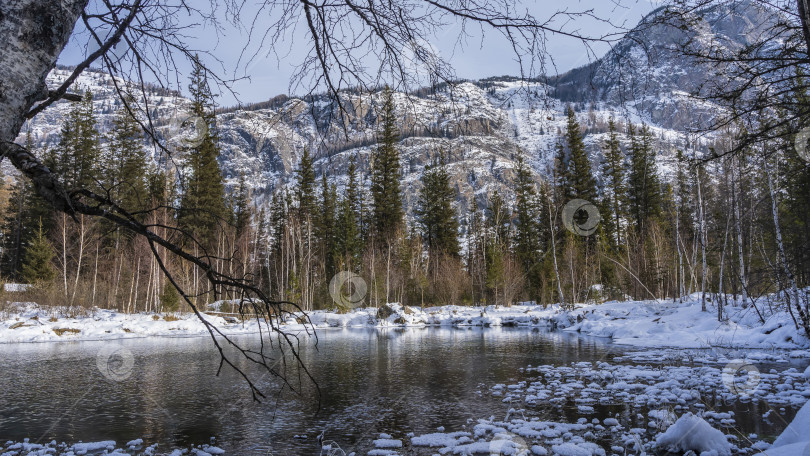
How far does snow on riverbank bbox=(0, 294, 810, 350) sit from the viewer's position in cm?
1245

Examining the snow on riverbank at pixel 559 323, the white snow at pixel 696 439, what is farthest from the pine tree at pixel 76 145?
the white snow at pixel 696 439

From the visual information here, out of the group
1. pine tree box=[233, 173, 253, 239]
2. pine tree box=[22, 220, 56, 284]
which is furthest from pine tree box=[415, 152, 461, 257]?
pine tree box=[22, 220, 56, 284]

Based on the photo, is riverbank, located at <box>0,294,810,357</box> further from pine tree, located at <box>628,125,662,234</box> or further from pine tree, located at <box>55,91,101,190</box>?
pine tree, located at <box>55,91,101,190</box>

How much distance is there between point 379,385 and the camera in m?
8.25

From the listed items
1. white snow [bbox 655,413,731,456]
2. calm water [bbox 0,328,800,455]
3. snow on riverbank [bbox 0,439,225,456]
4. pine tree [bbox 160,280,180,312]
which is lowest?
calm water [bbox 0,328,800,455]

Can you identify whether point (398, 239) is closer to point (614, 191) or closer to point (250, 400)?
point (614, 191)

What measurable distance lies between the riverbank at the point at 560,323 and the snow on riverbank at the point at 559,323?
0.02 meters

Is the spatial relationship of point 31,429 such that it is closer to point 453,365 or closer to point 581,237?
point 453,365

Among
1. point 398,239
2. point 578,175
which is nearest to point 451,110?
point 398,239

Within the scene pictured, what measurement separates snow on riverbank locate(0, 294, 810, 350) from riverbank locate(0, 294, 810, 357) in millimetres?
23

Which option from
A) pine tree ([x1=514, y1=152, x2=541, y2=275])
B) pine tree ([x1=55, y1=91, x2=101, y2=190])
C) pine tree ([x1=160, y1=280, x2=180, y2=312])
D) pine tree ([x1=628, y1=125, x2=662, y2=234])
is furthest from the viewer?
pine tree ([x1=514, y1=152, x2=541, y2=275])

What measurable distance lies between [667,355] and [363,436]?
888 cm

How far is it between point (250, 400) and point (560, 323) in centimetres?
1813

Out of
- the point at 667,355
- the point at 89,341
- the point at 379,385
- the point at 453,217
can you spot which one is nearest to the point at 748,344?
the point at 667,355
